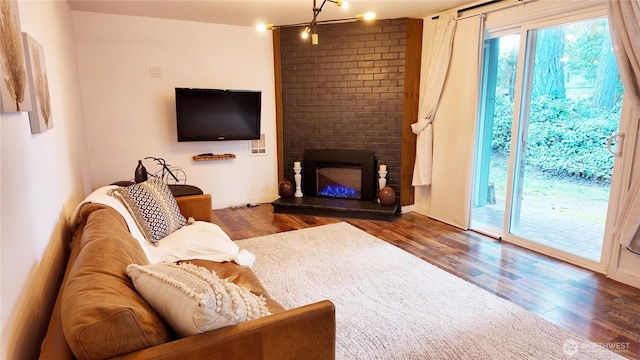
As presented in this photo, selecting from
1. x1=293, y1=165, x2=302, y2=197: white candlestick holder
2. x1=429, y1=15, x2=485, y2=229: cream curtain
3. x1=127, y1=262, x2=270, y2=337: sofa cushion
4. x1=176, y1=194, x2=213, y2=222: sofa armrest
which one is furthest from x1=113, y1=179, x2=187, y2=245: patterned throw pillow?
x1=429, y1=15, x2=485, y2=229: cream curtain

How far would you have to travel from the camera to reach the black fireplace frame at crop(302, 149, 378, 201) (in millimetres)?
4805

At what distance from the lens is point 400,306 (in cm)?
248

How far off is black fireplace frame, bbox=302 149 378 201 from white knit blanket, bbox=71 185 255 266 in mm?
2623

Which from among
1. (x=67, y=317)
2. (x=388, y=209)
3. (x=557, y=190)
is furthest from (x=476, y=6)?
(x=67, y=317)

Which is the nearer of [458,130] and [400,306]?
[400,306]

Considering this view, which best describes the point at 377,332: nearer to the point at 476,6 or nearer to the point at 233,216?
the point at 233,216

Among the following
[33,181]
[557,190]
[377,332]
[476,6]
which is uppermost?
[476,6]

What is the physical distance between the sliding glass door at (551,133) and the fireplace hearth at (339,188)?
1248 mm

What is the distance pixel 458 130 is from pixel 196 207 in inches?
111

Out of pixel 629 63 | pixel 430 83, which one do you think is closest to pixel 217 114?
pixel 430 83

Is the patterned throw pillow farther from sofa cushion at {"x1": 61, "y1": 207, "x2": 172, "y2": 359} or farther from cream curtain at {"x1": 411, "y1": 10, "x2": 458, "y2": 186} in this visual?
cream curtain at {"x1": 411, "y1": 10, "x2": 458, "y2": 186}

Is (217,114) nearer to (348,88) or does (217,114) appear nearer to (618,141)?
(348,88)

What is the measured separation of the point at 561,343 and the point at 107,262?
228 centimetres

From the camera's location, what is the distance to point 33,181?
1634mm
